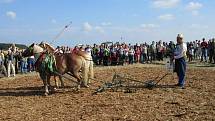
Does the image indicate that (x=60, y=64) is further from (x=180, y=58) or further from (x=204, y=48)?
(x=204, y=48)

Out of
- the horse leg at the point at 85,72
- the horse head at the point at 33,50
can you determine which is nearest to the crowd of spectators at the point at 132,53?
the horse head at the point at 33,50

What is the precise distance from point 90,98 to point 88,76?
2773mm

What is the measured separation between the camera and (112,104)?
12.5m

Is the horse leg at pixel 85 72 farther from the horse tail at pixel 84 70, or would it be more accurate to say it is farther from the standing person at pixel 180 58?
the standing person at pixel 180 58

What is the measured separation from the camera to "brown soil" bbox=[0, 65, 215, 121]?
10938mm

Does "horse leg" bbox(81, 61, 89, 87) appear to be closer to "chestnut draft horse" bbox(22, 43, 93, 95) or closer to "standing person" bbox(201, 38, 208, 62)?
"chestnut draft horse" bbox(22, 43, 93, 95)

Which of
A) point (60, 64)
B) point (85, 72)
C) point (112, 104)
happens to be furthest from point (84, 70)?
point (112, 104)

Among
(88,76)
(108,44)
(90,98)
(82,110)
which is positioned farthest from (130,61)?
(82,110)

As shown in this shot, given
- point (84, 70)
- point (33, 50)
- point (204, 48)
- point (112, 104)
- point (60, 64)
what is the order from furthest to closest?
point (204, 48) < point (33, 50) < point (84, 70) < point (60, 64) < point (112, 104)

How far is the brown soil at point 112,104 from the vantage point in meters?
Result: 10.9

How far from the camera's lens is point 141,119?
10453 mm

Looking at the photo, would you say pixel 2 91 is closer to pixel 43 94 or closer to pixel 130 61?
pixel 43 94

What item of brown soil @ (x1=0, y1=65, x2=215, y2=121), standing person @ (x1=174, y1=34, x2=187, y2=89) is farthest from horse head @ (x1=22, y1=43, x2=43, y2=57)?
standing person @ (x1=174, y1=34, x2=187, y2=89)

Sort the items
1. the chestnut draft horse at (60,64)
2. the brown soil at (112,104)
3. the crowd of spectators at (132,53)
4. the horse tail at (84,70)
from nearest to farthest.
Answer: the brown soil at (112,104), the chestnut draft horse at (60,64), the horse tail at (84,70), the crowd of spectators at (132,53)
